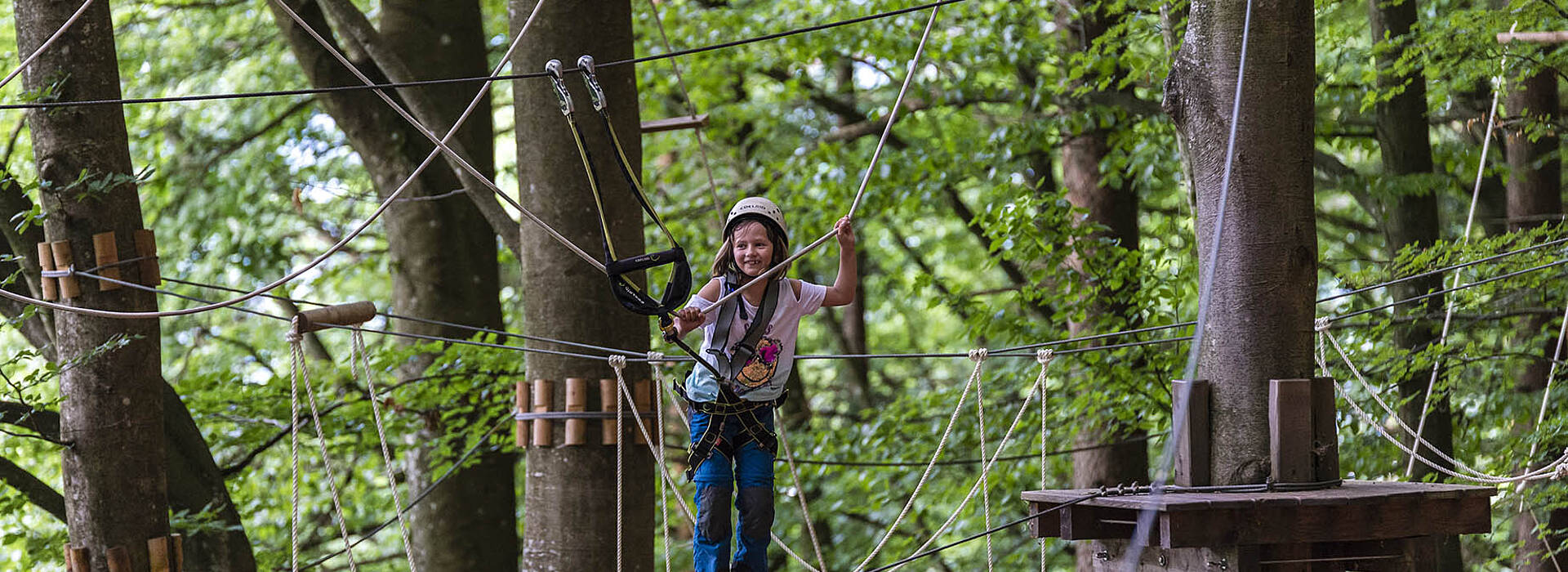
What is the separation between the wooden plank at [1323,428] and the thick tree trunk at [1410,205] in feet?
8.71

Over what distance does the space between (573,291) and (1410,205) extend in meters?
3.56

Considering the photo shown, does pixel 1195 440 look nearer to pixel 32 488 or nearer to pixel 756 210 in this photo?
pixel 756 210

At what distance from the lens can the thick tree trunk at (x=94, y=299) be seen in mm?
4047

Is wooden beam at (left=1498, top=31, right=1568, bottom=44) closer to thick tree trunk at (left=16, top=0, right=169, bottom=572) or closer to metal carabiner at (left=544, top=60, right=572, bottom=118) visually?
metal carabiner at (left=544, top=60, right=572, bottom=118)

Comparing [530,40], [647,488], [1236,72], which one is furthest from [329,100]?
[1236,72]

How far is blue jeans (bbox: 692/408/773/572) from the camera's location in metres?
3.35

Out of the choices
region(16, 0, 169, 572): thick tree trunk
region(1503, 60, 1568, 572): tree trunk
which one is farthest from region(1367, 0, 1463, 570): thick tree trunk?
region(16, 0, 169, 572): thick tree trunk

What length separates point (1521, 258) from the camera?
183 inches

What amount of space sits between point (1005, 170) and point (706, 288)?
382 cm

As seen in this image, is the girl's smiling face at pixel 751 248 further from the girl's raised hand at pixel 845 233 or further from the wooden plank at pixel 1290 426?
the wooden plank at pixel 1290 426

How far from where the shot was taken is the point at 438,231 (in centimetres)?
687

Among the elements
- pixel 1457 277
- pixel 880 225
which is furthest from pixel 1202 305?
pixel 880 225

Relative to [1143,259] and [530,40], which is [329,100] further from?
[1143,259]

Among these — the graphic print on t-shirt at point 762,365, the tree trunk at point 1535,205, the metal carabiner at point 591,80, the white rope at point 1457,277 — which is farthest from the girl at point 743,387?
the tree trunk at point 1535,205
